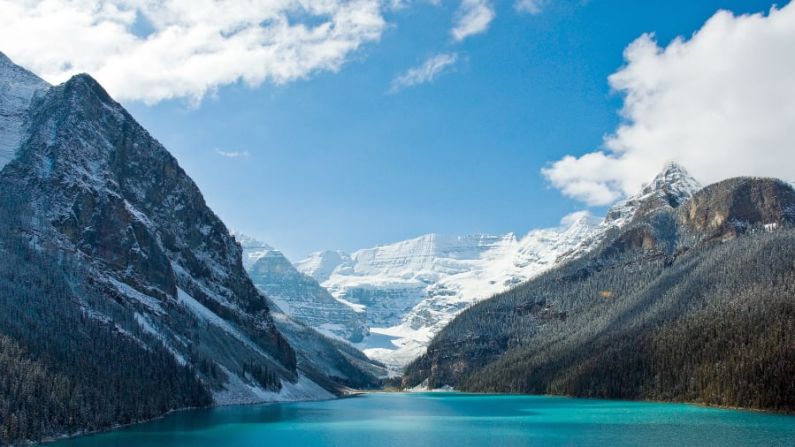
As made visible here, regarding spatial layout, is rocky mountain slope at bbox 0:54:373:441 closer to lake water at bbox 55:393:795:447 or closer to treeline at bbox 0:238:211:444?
treeline at bbox 0:238:211:444

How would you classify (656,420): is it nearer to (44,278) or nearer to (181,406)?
(181,406)

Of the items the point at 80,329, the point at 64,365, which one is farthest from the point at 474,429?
the point at 80,329

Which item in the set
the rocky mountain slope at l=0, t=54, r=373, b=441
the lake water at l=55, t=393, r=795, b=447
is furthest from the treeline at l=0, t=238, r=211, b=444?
the lake water at l=55, t=393, r=795, b=447

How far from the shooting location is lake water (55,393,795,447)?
315 ft

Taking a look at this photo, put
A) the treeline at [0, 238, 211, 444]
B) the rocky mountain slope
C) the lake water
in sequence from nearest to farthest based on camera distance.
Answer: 1. the treeline at [0, 238, 211, 444]
2. the lake water
3. the rocky mountain slope

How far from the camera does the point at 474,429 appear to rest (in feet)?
392

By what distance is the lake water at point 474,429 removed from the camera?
315 feet

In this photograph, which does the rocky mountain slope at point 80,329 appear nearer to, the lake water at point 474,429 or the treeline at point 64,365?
the treeline at point 64,365

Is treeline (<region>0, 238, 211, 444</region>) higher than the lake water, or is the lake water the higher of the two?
treeline (<region>0, 238, 211, 444</region>)

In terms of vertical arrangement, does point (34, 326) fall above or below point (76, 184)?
below

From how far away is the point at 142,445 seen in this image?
90125 mm

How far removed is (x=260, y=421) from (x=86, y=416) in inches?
1525

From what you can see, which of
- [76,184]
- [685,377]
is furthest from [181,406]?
[685,377]

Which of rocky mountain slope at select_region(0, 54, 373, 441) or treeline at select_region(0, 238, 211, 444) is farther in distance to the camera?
rocky mountain slope at select_region(0, 54, 373, 441)
